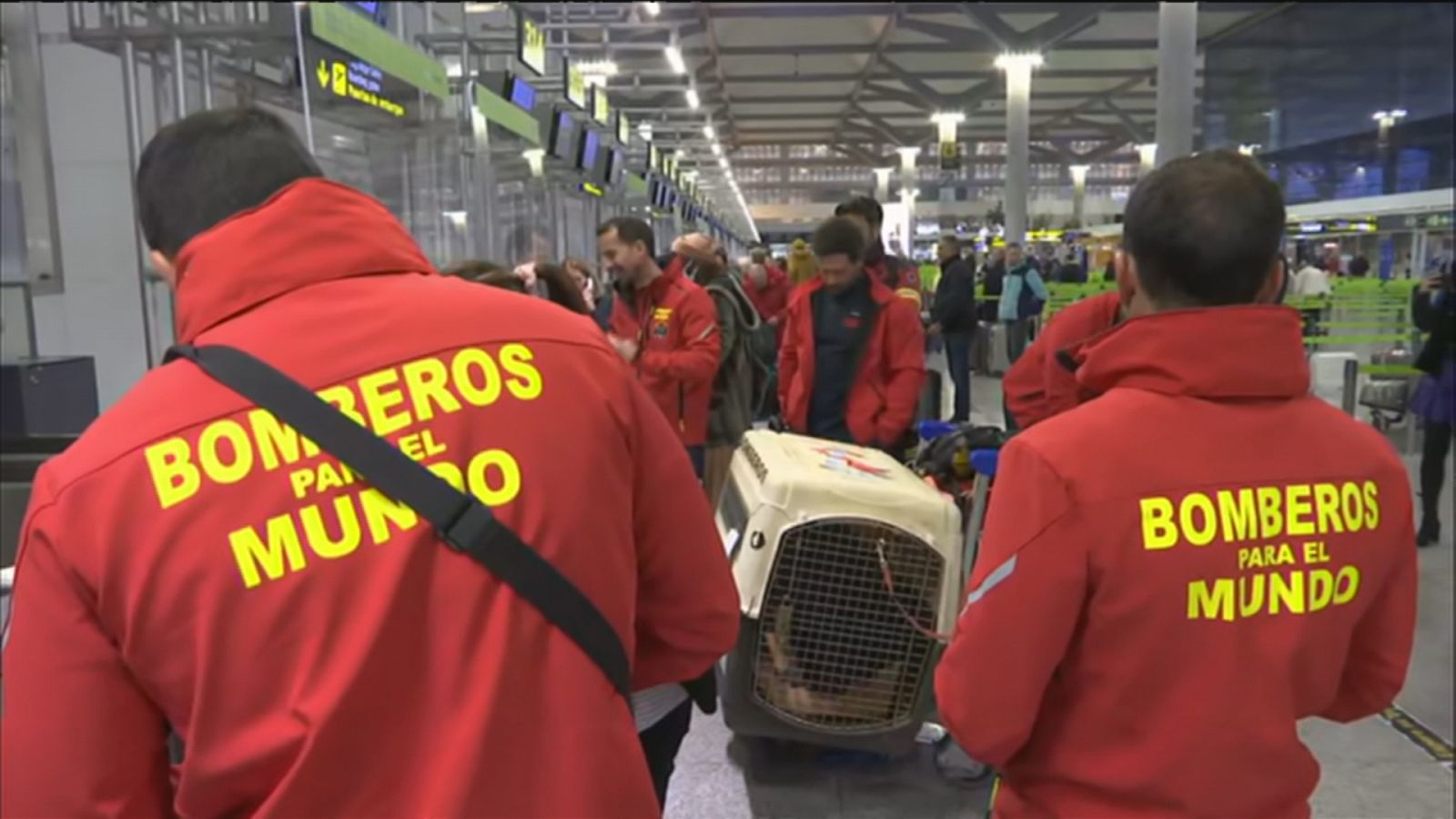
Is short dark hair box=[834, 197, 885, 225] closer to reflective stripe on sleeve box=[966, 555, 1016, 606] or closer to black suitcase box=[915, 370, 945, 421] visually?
black suitcase box=[915, 370, 945, 421]

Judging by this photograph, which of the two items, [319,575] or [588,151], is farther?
[588,151]

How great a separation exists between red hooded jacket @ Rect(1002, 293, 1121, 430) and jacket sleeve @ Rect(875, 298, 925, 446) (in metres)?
1.07

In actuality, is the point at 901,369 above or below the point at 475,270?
below

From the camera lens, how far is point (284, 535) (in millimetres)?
1121

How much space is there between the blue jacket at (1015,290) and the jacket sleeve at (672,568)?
501 inches

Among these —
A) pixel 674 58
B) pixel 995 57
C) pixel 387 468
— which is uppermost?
pixel 995 57

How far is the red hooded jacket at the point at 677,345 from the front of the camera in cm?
463

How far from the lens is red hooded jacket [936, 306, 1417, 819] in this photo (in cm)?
145

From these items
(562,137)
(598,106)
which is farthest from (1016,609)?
(598,106)

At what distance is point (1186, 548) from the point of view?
1.44 meters

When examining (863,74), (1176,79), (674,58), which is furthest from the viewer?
(863,74)

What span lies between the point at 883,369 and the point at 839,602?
1.42 meters

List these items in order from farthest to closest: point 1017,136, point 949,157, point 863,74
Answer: point 863,74, point 949,157, point 1017,136

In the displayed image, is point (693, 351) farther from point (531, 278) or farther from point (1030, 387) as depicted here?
point (1030, 387)
